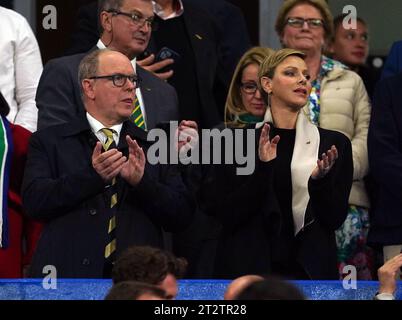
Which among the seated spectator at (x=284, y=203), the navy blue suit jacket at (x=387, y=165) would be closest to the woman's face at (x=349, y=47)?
the navy blue suit jacket at (x=387, y=165)

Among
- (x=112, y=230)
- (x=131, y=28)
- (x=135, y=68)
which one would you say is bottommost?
(x=112, y=230)

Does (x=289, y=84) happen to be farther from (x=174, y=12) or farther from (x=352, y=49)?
(x=352, y=49)

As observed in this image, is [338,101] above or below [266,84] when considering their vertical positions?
below

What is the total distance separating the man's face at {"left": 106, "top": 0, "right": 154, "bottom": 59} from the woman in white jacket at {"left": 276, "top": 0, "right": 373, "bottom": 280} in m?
0.98

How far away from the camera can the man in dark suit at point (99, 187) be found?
7.17 meters

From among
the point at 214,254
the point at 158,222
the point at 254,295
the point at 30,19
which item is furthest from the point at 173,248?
the point at 254,295

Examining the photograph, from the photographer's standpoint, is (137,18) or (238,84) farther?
(238,84)

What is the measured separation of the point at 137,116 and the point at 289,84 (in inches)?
32.7

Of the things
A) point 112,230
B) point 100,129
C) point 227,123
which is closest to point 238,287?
point 112,230

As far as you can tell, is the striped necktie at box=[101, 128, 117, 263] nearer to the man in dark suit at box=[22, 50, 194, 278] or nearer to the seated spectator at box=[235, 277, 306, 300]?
the man in dark suit at box=[22, 50, 194, 278]

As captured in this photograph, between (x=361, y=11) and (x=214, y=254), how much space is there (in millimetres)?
2780

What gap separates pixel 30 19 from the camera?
9.88 m

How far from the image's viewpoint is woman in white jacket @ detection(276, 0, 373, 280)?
26.6 ft

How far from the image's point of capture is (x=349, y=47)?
9.21 meters
